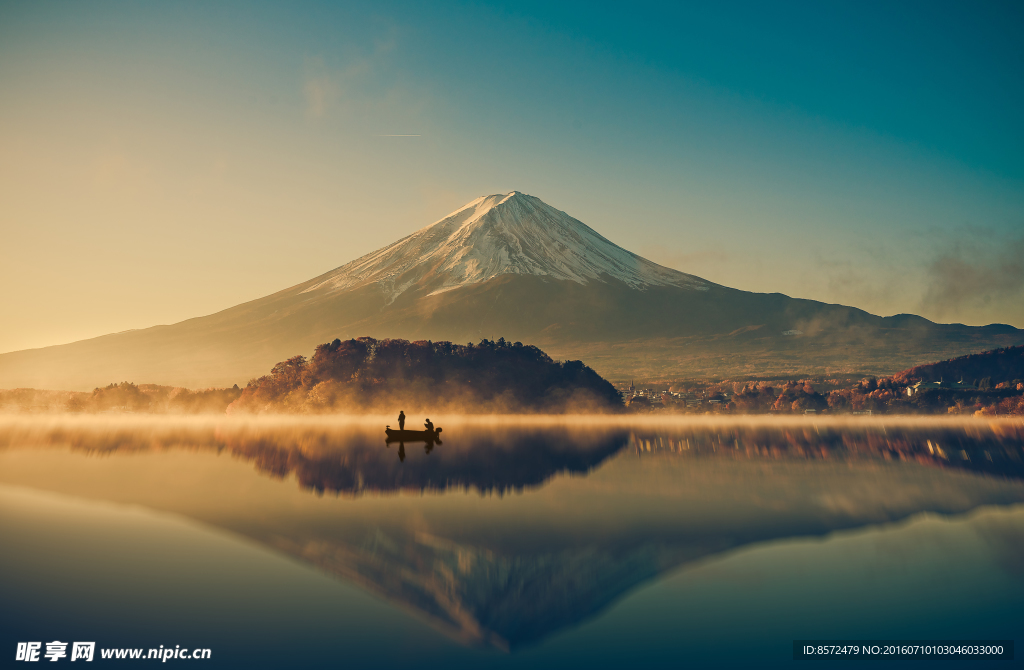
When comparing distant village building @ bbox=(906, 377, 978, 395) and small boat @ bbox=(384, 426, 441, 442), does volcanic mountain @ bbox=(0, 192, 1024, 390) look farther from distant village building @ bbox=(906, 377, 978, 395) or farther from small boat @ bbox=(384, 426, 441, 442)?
small boat @ bbox=(384, 426, 441, 442)

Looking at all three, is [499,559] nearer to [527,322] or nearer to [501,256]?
[527,322]

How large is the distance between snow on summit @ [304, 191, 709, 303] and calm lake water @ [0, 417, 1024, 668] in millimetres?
137752

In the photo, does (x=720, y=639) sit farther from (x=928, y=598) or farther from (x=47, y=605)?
(x=47, y=605)

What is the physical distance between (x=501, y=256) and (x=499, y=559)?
166 metres

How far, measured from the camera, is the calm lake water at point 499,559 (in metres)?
8.95

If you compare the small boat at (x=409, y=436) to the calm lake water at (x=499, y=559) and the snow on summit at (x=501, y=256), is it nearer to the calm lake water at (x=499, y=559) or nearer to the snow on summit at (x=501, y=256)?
the calm lake water at (x=499, y=559)

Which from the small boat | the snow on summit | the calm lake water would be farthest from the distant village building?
the snow on summit

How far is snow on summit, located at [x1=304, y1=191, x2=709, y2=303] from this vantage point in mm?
168625

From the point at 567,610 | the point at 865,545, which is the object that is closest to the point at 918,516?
the point at 865,545

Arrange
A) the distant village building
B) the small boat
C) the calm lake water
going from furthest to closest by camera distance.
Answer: the distant village building → the small boat → the calm lake water

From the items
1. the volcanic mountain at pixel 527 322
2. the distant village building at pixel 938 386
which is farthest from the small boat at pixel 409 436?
the volcanic mountain at pixel 527 322

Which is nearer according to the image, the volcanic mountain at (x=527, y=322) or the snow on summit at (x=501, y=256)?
the volcanic mountain at (x=527, y=322)

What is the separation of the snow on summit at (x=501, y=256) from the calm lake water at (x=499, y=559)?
138 m

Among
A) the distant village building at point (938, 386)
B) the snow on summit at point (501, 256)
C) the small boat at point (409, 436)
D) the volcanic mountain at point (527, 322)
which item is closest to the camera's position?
the small boat at point (409, 436)
